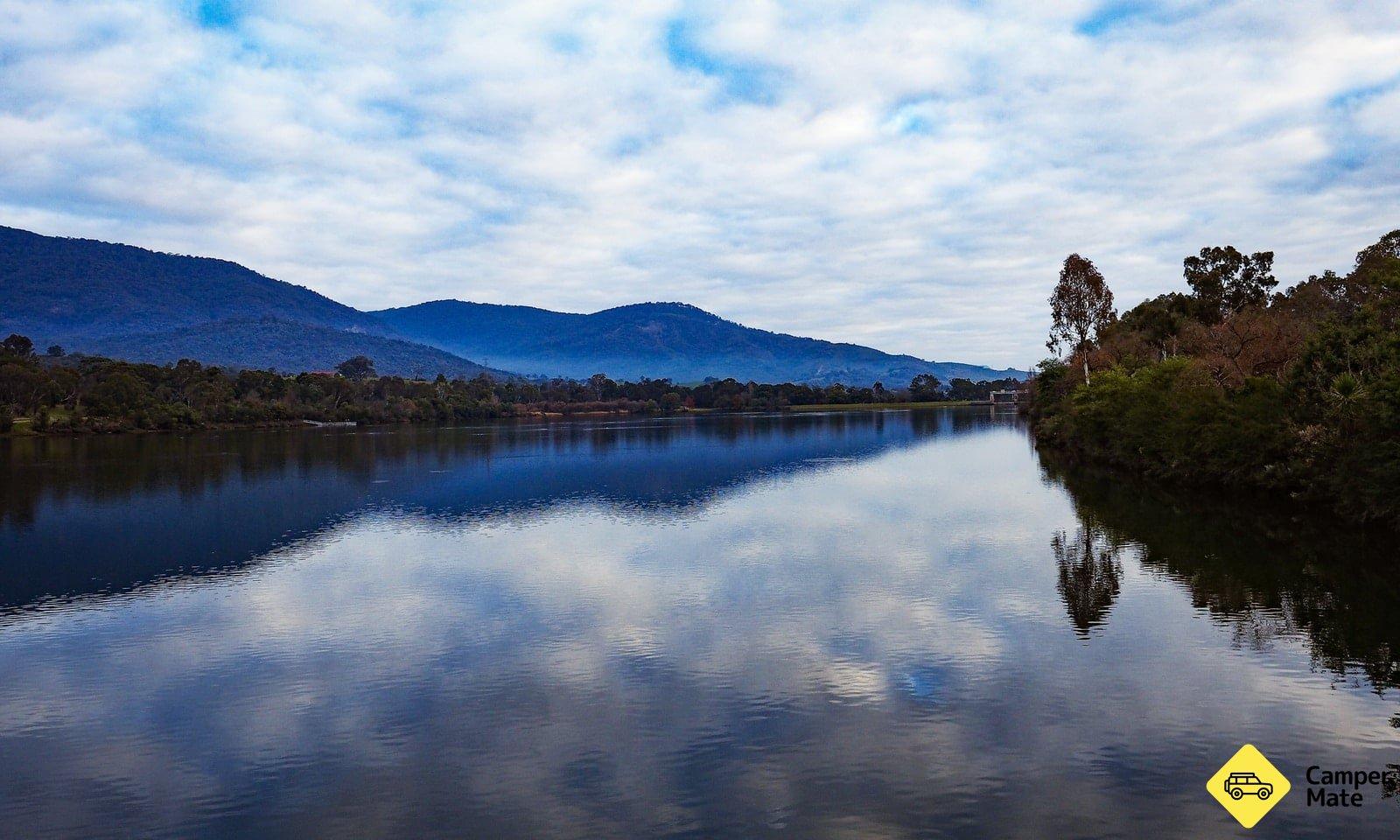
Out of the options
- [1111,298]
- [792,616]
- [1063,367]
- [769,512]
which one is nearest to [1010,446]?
[1063,367]

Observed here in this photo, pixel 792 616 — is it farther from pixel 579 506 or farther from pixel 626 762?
pixel 579 506

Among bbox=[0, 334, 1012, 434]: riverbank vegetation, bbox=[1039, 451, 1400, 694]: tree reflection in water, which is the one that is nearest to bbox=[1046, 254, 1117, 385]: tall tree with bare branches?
bbox=[1039, 451, 1400, 694]: tree reflection in water

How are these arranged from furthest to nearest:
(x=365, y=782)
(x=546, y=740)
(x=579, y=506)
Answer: (x=579, y=506) < (x=546, y=740) < (x=365, y=782)

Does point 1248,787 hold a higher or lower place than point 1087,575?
lower

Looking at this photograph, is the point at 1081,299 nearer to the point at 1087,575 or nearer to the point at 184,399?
the point at 1087,575

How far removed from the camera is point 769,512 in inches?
1646

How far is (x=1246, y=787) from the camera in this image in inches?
492

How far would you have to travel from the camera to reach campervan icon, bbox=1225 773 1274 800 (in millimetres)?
12367

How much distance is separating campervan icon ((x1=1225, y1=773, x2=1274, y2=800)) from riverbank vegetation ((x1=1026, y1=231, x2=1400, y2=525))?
19.2m

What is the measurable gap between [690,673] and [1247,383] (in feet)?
108

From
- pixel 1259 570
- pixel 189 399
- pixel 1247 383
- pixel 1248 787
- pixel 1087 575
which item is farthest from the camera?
pixel 189 399

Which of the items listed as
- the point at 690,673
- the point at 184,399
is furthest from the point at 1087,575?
the point at 184,399

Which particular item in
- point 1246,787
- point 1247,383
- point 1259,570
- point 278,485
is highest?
point 1247,383

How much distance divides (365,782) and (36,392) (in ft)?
457
